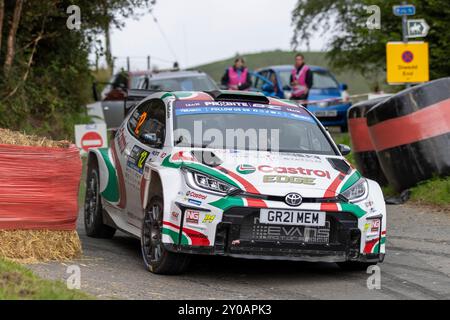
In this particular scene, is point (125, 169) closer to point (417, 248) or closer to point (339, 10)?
point (417, 248)

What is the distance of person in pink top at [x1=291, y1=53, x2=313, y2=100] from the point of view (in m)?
23.5

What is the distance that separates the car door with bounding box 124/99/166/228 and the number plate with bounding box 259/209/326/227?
145cm

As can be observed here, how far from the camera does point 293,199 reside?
8.84 meters

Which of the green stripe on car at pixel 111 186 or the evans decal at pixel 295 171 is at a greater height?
the evans decal at pixel 295 171

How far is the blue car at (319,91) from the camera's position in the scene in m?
25.3

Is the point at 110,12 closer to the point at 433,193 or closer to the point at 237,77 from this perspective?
the point at 237,77

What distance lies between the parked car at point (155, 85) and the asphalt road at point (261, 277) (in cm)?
1056

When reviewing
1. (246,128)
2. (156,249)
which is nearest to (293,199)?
(156,249)

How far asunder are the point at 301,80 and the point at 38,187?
14.4 meters

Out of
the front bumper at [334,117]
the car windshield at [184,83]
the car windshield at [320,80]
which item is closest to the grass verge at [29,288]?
the car windshield at [184,83]

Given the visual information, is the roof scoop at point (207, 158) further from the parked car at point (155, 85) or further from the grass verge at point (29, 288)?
the parked car at point (155, 85)

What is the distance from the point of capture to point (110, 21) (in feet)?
71.9
